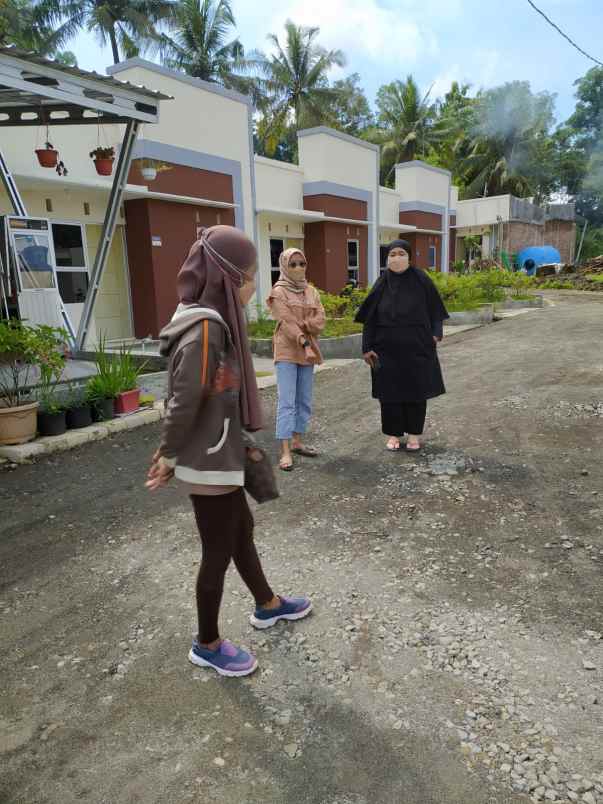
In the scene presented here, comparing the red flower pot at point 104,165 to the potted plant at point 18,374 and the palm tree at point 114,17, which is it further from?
the palm tree at point 114,17

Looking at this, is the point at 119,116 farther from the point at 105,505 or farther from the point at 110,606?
the point at 110,606

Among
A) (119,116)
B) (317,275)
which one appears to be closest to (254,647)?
(119,116)

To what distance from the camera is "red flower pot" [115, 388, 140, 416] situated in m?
6.38

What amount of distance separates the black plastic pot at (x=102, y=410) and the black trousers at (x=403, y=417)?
3018 mm

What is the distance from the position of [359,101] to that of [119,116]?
3351 cm

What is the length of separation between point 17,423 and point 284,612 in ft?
12.6

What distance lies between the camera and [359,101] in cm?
3650

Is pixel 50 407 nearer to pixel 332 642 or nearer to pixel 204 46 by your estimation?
pixel 332 642

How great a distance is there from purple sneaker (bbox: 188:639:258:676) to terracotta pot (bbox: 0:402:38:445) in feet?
12.5

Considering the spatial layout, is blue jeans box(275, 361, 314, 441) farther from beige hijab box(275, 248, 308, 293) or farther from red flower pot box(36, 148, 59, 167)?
red flower pot box(36, 148, 59, 167)

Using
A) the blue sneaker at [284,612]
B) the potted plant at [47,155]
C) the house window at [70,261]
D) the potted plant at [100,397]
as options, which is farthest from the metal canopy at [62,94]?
the blue sneaker at [284,612]

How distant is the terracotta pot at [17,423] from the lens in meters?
5.38

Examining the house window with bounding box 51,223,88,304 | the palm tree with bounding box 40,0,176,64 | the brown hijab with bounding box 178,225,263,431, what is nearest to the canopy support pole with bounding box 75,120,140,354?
the house window with bounding box 51,223,88,304

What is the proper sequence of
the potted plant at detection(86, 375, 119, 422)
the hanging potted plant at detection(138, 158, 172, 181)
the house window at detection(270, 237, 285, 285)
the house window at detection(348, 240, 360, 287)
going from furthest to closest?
the house window at detection(348, 240, 360, 287)
the house window at detection(270, 237, 285, 285)
the hanging potted plant at detection(138, 158, 172, 181)
the potted plant at detection(86, 375, 119, 422)
